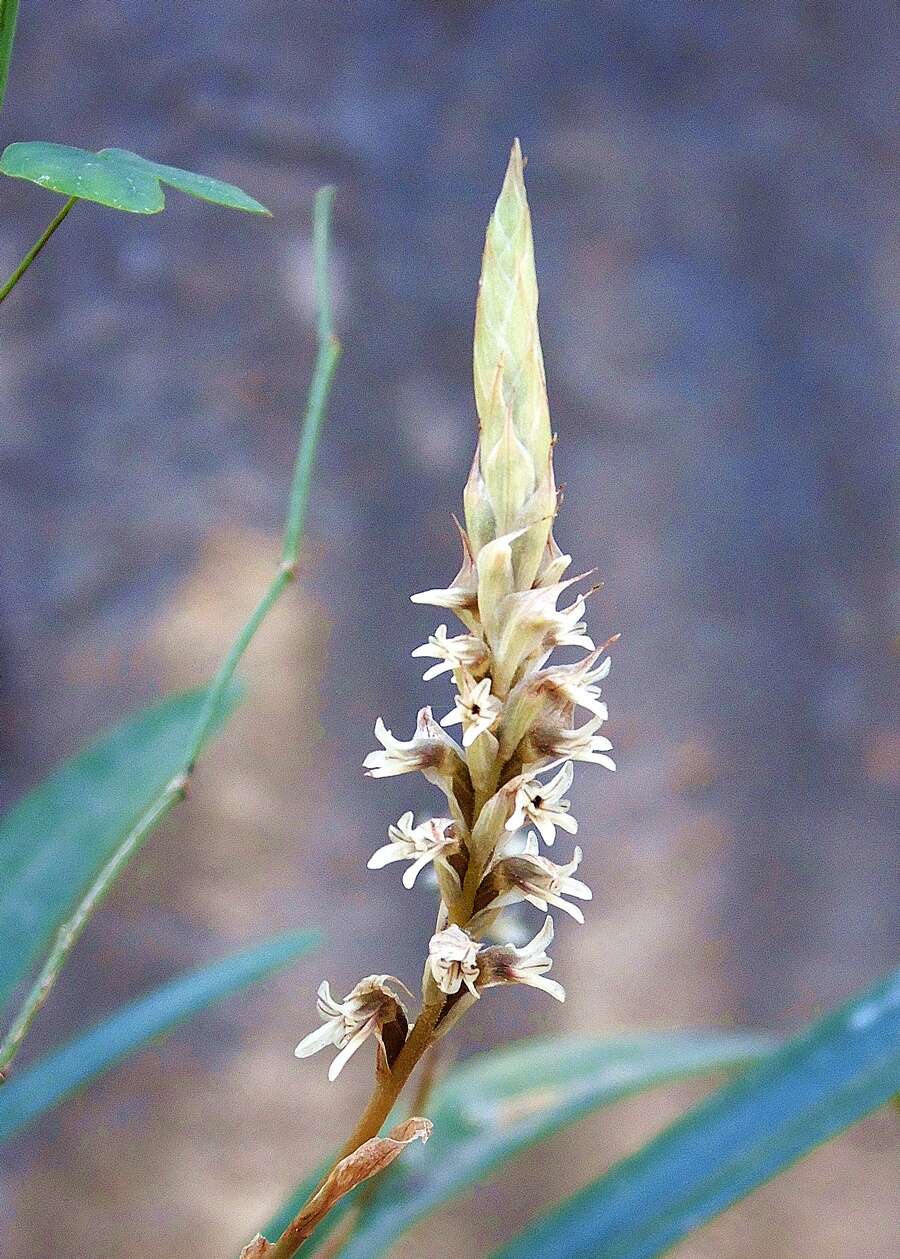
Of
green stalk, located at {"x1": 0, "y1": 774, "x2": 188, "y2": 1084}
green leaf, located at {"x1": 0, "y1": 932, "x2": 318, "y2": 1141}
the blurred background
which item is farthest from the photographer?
the blurred background

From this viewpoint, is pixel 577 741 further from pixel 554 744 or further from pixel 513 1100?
pixel 513 1100

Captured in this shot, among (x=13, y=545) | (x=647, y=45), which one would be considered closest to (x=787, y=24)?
(x=647, y=45)

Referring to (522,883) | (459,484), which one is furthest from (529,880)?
(459,484)

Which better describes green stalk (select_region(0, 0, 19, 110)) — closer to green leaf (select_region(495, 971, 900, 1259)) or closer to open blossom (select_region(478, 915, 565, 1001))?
open blossom (select_region(478, 915, 565, 1001))

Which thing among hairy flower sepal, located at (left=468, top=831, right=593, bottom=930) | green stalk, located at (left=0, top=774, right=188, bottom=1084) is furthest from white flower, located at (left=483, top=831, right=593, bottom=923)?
green stalk, located at (left=0, top=774, right=188, bottom=1084)

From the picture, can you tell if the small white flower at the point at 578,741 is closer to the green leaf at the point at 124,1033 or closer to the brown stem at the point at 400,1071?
the brown stem at the point at 400,1071

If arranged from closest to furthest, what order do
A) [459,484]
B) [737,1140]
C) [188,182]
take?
1. [188,182]
2. [737,1140]
3. [459,484]
